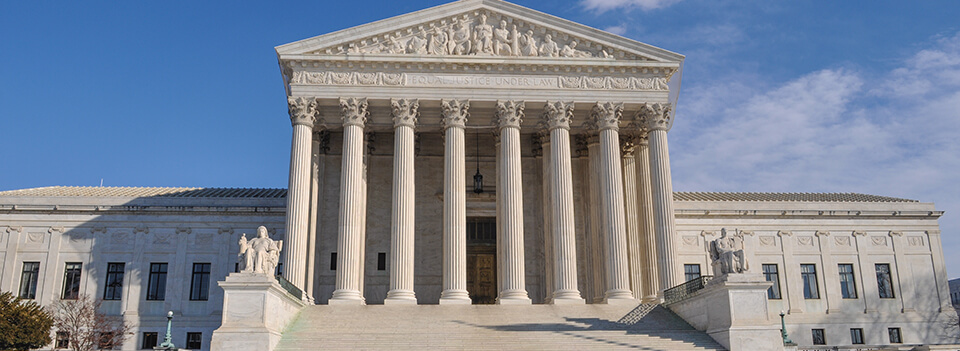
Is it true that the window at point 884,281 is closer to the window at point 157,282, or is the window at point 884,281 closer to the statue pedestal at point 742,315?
the statue pedestal at point 742,315

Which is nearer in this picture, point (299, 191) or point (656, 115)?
point (299, 191)

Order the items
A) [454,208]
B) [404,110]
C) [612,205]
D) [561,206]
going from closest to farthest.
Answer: [454,208] < [561,206] < [612,205] < [404,110]

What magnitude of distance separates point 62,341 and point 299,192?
1498cm

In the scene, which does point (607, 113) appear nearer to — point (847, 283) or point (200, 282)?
point (847, 283)

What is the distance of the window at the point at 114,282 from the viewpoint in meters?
41.6

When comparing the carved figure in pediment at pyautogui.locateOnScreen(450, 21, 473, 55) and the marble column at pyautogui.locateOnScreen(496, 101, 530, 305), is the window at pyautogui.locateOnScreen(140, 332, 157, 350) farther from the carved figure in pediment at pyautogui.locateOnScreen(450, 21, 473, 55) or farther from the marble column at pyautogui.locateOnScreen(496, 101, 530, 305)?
the carved figure in pediment at pyautogui.locateOnScreen(450, 21, 473, 55)

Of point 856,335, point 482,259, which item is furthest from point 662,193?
point 856,335

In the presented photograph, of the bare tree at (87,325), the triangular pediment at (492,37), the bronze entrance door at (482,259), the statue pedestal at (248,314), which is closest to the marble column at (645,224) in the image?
the triangular pediment at (492,37)

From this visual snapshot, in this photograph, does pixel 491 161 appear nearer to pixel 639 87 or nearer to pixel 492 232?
pixel 492 232

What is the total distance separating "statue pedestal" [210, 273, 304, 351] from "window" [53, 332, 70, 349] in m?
15.0

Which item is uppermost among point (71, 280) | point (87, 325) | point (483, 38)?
point (483, 38)

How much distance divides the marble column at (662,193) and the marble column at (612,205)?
1.53 m

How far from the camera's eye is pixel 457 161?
122 feet

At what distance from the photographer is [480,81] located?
37.8 metres
